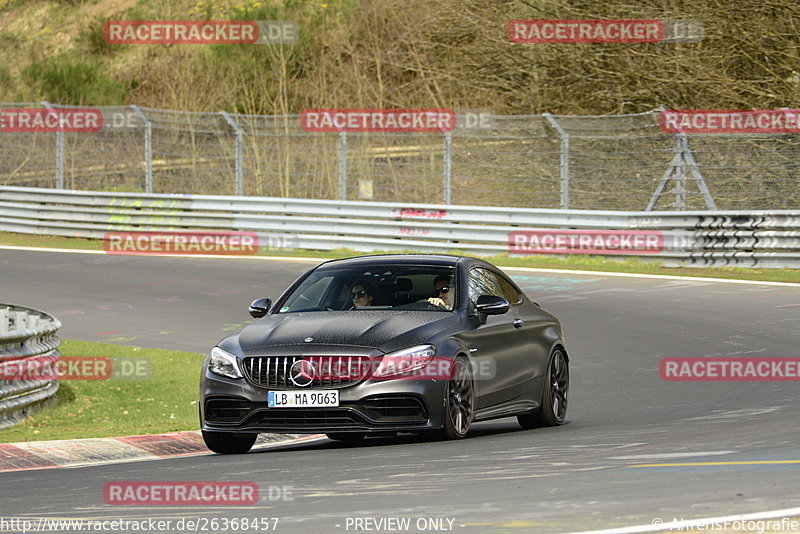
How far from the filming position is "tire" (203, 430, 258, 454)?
10609mm

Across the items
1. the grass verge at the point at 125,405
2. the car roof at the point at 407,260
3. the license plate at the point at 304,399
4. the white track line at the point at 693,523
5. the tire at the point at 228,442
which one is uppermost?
the car roof at the point at 407,260

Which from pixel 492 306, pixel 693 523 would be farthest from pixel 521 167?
pixel 693 523

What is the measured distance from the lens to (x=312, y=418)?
10141 millimetres

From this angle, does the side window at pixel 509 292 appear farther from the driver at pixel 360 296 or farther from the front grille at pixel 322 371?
the front grille at pixel 322 371

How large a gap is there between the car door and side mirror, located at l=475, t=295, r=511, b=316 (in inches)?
5.2

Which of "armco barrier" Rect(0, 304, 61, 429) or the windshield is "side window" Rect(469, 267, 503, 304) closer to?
the windshield

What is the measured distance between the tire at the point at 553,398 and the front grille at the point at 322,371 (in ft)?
7.59

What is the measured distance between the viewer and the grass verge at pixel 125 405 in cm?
1229

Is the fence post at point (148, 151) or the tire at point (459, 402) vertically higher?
the fence post at point (148, 151)

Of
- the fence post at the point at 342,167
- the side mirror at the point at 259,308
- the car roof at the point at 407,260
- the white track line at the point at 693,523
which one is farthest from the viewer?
the fence post at the point at 342,167

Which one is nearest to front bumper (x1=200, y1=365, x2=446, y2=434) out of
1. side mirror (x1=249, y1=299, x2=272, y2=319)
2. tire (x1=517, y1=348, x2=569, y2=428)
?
side mirror (x1=249, y1=299, x2=272, y2=319)

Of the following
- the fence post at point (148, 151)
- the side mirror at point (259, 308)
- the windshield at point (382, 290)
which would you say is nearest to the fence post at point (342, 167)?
the fence post at point (148, 151)

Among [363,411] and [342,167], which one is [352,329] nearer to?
[363,411]

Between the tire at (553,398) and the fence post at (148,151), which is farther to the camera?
the fence post at (148,151)
